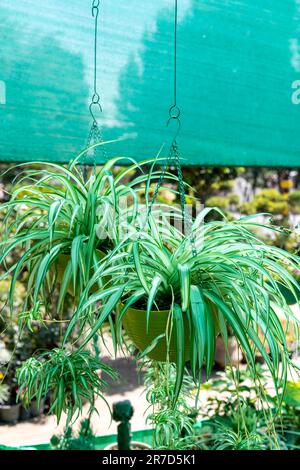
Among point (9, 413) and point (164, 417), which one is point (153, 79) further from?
point (9, 413)

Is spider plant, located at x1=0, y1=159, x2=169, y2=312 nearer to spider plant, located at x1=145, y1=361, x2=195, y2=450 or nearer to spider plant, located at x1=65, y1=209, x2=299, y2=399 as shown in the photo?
spider plant, located at x1=65, y1=209, x2=299, y2=399

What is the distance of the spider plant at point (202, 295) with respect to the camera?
111cm

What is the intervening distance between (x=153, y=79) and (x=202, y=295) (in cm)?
148

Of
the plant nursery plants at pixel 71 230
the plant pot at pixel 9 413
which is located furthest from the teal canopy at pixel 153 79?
the plant pot at pixel 9 413

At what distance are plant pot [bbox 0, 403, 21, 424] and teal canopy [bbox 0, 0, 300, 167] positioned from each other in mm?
2531

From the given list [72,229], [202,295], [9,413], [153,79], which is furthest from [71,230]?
[9,413]

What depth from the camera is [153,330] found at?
3.98ft

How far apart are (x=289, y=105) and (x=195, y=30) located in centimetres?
55

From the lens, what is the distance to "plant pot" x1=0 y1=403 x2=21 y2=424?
13.8 ft

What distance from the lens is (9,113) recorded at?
2.24 metres

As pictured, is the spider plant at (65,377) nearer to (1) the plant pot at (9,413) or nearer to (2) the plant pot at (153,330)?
(2) the plant pot at (153,330)

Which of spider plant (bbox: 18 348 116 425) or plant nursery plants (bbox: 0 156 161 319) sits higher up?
plant nursery plants (bbox: 0 156 161 319)

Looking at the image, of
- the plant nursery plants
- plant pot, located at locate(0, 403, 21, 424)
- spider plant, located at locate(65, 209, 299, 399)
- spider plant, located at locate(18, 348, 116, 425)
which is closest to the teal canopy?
the plant nursery plants
